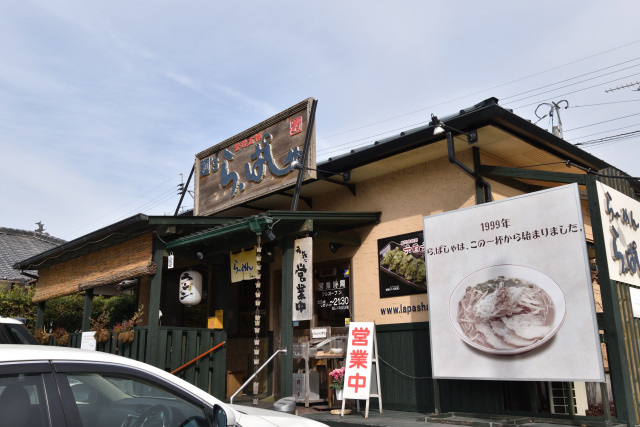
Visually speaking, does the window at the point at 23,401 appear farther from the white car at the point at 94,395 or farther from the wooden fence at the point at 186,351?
the wooden fence at the point at 186,351

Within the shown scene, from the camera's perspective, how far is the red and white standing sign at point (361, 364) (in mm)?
9297

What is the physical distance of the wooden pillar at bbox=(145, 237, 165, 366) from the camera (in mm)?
10719

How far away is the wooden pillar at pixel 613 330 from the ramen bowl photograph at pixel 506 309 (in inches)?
24.1

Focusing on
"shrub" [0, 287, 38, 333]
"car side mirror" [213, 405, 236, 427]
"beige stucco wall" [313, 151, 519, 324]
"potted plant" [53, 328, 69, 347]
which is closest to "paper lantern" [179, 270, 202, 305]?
"beige stucco wall" [313, 151, 519, 324]

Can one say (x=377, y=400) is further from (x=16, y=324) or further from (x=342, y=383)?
(x=16, y=324)

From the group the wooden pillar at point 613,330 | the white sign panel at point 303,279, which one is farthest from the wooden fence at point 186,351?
the wooden pillar at point 613,330

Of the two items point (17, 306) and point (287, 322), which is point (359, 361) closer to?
point (287, 322)

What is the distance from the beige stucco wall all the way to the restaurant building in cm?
3

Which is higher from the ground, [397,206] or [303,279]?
[397,206]

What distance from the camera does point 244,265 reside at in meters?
11.6

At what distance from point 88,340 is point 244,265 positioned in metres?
3.95

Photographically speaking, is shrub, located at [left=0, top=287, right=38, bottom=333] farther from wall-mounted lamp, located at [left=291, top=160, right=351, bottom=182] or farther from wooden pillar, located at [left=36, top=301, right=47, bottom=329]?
wall-mounted lamp, located at [left=291, top=160, right=351, bottom=182]

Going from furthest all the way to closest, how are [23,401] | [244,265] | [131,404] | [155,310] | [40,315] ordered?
1. [40,315]
2. [244,265]
3. [155,310]
4. [131,404]
5. [23,401]

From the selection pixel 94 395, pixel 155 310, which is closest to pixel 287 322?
pixel 155 310
